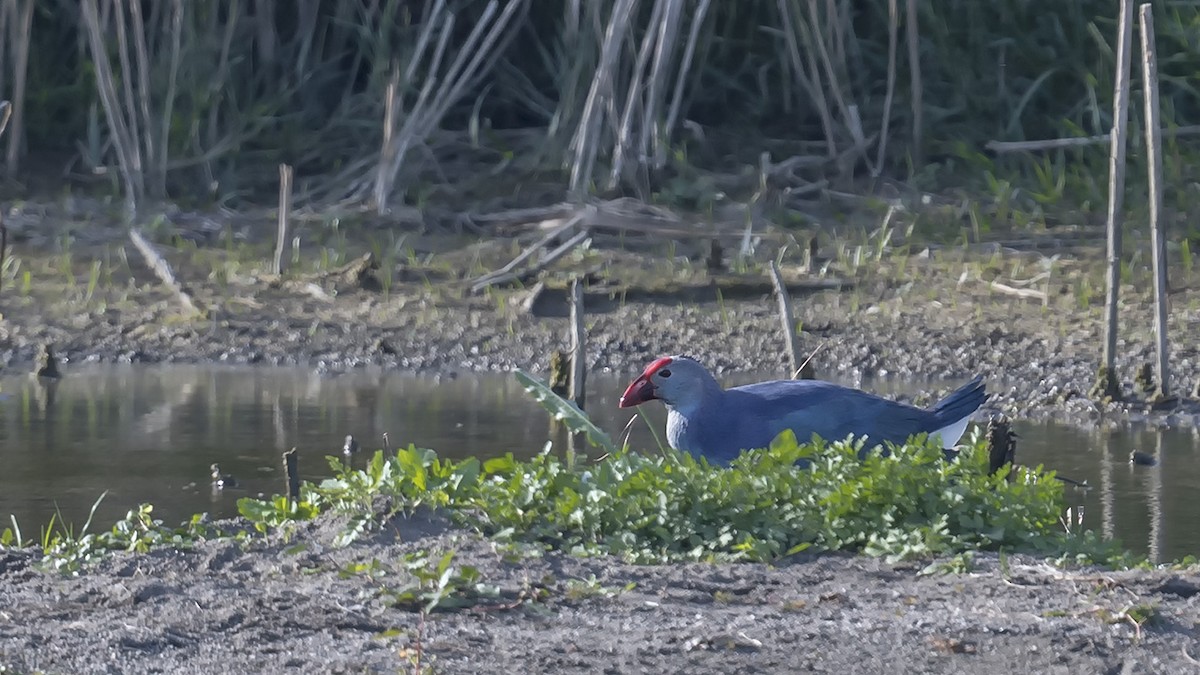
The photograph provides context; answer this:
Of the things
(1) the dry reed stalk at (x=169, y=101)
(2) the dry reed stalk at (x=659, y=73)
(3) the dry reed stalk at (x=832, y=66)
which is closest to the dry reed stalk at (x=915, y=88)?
(3) the dry reed stalk at (x=832, y=66)

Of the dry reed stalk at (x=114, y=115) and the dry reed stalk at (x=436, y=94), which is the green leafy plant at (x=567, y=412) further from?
the dry reed stalk at (x=114, y=115)

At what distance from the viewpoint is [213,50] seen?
11.6 metres

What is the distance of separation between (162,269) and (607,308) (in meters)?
2.26

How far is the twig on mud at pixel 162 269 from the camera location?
9.58m

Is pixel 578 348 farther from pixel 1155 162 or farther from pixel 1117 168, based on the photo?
pixel 1155 162

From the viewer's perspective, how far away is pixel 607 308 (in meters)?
9.55

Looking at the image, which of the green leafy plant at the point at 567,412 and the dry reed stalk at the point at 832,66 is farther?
the dry reed stalk at the point at 832,66

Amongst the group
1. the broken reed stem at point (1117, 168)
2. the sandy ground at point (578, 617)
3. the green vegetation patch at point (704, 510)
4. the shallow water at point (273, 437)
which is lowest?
the shallow water at point (273, 437)

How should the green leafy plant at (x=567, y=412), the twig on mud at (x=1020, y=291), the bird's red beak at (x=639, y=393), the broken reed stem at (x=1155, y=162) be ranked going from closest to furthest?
1. the green leafy plant at (x=567, y=412)
2. the bird's red beak at (x=639, y=393)
3. the broken reed stem at (x=1155, y=162)
4. the twig on mud at (x=1020, y=291)

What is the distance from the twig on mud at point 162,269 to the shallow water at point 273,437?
639 mm

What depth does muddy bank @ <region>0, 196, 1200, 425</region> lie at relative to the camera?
894 cm

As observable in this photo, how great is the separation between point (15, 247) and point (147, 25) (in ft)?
7.15

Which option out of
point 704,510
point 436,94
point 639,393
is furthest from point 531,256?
point 704,510

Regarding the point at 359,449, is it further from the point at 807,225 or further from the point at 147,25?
the point at 147,25
